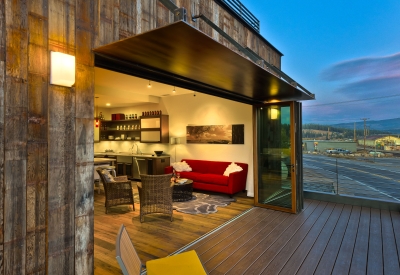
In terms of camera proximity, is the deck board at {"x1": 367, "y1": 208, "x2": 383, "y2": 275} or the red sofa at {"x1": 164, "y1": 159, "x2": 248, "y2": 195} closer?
the deck board at {"x1": 367, "y1": 208, "x2": 383, "y2": 275}

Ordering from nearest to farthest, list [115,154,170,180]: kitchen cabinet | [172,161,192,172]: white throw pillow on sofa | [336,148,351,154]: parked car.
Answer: [336,148,351,154]: parked car < [172,161,192,172]: white throw pillow on sofa < [115,154,170,180]: kitchen cabinet

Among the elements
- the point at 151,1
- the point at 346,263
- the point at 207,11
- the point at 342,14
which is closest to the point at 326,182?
the point at 346,263

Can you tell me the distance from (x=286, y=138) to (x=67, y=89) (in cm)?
403

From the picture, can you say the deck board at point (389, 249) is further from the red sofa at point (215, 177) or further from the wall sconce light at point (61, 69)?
the wall sconce light at point (61, 69)

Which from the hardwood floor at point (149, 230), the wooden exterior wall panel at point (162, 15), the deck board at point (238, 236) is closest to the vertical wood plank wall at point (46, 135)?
the wooden exterior wall panel at point (162, 15)

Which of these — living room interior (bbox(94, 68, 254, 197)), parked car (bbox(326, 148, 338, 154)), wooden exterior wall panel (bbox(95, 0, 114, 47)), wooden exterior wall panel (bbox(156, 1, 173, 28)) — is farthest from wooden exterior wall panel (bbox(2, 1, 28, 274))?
parked car (bbox(326, 148, 338, 154))

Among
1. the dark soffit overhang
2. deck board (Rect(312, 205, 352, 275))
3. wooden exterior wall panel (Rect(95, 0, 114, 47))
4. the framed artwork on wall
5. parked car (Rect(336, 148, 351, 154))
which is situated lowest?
deck board (Rect(312, 205, 352, 275))

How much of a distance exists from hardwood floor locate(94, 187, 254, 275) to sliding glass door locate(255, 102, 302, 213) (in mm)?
612

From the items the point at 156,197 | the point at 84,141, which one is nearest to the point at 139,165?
the point at 156,197

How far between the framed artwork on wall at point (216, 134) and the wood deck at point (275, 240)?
87.7 inches

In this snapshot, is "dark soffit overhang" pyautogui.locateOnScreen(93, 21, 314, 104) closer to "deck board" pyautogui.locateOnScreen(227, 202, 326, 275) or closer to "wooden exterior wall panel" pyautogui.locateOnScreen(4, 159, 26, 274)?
"wooden exterior wall panel" pyautogui.locateOnScreen(4, 159, 26, 274)

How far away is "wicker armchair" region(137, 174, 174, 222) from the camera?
414 cm

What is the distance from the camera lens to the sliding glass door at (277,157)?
14.7 feet

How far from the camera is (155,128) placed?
26.5 feet
